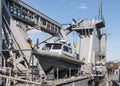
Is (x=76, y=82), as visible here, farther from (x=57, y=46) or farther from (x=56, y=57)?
(x=57, y=46)

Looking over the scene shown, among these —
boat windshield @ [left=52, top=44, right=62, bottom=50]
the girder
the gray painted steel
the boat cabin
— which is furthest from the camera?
boat windshield @ [left=52, top=44, right=62, bottom=50]

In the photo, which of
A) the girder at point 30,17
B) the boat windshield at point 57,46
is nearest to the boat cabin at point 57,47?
the boat windshield at point 57,46

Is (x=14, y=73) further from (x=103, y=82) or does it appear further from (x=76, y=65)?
(x=103, y=82)

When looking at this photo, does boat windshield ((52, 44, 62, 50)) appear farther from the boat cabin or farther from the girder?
the girder

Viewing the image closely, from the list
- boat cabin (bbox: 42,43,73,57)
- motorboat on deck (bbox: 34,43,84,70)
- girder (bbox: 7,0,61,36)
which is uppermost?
girder (bbox: 7,0,61,36)

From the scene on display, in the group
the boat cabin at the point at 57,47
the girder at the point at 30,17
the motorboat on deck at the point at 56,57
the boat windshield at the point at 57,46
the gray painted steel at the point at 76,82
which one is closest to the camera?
the gray painted steel at the point at 76,82

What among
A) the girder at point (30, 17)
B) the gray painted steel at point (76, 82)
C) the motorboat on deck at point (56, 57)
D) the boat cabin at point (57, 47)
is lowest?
the gray painted steel at point (76, 82)

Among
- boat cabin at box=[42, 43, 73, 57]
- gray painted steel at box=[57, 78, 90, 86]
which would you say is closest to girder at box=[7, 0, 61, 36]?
boat cabin at box=[42, 43, 73, 57]

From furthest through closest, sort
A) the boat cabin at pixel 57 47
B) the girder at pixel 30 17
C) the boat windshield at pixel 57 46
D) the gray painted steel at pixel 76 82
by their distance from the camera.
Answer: the boat windshield at pixel 57 46 → the boat cabin at pixel 57 47 → the girder at pixel 30 17 → the gray painted steel at pixel 76 82

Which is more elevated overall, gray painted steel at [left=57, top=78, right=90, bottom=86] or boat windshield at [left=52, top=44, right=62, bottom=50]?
boat windshield at [left=52, top=44, right=62, bottom=50]

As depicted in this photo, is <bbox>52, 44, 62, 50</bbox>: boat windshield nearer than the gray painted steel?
No

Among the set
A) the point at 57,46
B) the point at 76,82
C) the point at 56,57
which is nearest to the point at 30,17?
the point at 57,46

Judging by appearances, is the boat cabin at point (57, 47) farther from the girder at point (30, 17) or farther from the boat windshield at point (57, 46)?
the girder at point (30, 17)

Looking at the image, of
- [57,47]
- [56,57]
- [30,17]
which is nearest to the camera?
[56,57]
